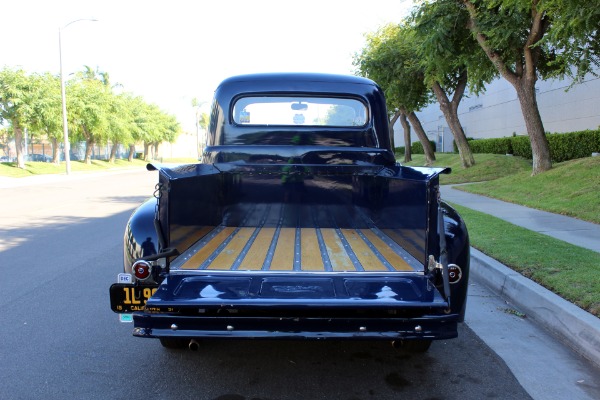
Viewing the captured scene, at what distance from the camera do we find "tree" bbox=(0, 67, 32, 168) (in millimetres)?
28438

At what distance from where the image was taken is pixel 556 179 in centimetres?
1246

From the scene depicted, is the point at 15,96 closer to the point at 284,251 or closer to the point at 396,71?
the point at 396,71

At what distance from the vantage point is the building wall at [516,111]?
2103cm

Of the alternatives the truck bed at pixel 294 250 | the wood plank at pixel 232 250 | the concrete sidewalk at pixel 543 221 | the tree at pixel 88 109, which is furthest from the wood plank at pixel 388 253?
the tree at pixel 88 109

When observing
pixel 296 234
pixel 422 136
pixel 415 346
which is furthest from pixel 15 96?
pixel 415 346

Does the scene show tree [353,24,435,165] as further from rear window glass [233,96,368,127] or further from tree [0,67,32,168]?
tree [0,67,32,168]

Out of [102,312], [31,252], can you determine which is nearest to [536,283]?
[102,312]

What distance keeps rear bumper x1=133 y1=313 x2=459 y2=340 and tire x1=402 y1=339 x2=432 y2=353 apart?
113 centimetres

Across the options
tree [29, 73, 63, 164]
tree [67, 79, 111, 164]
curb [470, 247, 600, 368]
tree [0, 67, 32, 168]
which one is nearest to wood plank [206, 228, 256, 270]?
curb [470, 247, 600, 368]

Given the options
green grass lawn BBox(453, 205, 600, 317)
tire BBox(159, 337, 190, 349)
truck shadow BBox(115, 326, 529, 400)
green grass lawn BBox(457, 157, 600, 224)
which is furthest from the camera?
green grass lawn BBox(457, 157, 600, 224)

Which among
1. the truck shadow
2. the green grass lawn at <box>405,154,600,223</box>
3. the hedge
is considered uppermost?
the hedge

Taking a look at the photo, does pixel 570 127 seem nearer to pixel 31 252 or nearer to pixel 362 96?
pixel 362 96

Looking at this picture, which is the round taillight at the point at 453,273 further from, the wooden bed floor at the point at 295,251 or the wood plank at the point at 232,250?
the wood plank at the point at 232,250

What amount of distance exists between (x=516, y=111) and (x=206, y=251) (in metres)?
27.5
